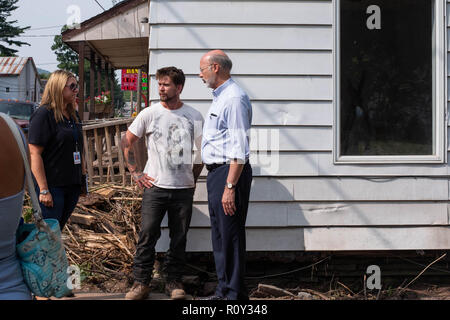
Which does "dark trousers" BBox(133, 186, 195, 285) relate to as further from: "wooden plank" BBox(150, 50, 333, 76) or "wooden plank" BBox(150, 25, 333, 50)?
"wooden plank" BBox(150, 25, 333, 50)

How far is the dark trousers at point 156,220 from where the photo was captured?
4.09 m

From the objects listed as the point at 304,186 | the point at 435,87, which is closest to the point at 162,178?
the point at 304,186

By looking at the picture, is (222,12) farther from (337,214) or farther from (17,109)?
(17,109)

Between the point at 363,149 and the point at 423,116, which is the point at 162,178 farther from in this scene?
the point at 423,116

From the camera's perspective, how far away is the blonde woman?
3641mm

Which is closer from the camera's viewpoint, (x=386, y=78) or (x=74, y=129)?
(x=74, y=129)

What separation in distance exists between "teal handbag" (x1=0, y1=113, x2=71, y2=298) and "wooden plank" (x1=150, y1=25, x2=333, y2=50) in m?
2.71

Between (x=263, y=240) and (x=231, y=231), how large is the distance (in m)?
1.14

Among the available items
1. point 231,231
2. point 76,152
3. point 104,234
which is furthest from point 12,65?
point 231,231

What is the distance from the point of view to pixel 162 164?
4098 mm

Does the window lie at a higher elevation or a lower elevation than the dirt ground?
higher

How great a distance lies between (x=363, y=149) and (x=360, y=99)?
0.47m

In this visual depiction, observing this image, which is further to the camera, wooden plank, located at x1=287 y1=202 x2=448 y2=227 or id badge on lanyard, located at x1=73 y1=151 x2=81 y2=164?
wooden plank, located at x1=287 y1=202 x2=448 y2=227

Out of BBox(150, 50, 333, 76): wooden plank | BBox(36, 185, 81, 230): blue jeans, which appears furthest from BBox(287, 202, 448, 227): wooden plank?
BBox(36, 185, 81, 230): blue jeans
